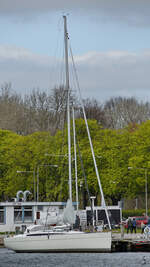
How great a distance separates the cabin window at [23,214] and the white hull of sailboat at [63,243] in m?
23.8

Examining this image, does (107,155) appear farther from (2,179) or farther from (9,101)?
(9,101)

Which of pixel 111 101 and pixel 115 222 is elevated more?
pixel 111 101

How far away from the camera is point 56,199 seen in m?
111

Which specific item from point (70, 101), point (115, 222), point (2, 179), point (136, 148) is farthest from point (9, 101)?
point (70, 101)

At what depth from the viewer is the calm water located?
57438 millimetres

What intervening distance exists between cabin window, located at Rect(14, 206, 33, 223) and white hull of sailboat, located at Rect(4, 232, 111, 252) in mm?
23835

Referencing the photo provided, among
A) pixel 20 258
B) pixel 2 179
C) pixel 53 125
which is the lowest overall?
pixel 20 258

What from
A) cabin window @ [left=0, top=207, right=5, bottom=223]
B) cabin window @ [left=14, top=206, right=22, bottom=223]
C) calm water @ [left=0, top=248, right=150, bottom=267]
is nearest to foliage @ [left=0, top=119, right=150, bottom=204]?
cabin window @ [left=14, top=206, right=22, bottom=223]

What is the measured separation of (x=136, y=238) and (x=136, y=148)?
40494 millimetres

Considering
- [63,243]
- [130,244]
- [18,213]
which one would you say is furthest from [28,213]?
[63,243]

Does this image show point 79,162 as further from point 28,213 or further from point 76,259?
point 76,259

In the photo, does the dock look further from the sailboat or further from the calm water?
the sailboat

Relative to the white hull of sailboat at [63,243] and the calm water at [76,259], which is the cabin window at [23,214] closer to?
the calm water at [76,259]

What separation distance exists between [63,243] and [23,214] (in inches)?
1067
